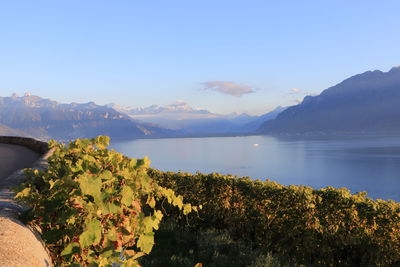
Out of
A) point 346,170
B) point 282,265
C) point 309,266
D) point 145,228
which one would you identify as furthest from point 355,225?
point 346,170

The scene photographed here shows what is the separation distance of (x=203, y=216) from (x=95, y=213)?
8596mm

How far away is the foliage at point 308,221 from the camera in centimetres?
779

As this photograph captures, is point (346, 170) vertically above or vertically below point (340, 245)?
below

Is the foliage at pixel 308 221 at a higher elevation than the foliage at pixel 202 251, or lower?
higher

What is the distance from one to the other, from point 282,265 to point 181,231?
3806mm

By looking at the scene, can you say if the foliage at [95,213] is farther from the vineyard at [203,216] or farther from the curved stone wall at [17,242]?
the curved stone wall at [17,242]

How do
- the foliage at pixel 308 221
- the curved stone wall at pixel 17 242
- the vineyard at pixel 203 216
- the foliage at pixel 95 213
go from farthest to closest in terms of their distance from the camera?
1. the foliage at pixel 308 221
2. the vineyard at pixel 203 216
3. the foliage at pixel 95 213
4. the curved stone wall at pixel 17 242

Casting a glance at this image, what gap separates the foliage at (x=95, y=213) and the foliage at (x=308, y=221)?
6.49 metres

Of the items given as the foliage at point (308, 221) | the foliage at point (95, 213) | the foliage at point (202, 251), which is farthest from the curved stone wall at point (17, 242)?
the foliage at point (308, 221)

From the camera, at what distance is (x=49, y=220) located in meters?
2.86

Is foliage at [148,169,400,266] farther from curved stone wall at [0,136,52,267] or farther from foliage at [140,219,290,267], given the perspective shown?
curved stone wall at [0,136,52,267]

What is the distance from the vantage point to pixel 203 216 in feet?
35.0

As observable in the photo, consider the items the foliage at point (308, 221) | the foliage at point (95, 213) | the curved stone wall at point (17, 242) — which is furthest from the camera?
the foliage at point (308, 221)

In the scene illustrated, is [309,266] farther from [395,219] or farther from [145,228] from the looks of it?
[145,228]
